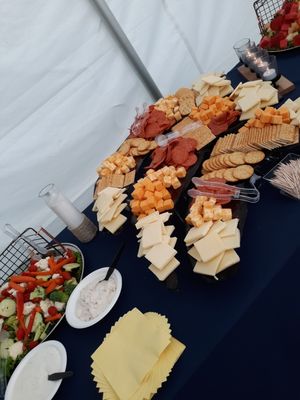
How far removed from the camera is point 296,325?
0.92m

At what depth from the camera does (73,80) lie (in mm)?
2082

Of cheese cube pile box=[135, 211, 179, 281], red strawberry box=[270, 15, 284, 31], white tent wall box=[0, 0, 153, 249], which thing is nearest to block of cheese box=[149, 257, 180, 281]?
cheese cube pile box=[135, 211, 179, 281]

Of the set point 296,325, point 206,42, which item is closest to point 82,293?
point 296,325

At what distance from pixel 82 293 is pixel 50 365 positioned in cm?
26

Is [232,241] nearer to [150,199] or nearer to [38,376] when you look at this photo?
[150,199]

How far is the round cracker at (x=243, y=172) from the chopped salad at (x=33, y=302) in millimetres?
752

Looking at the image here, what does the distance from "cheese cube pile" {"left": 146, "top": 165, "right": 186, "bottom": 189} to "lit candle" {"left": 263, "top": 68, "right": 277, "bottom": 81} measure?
2.23 feet

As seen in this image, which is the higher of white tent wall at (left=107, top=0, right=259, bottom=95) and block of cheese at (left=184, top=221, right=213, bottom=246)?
white tent wall at (left=107, top=0, right=259, bottom=95)

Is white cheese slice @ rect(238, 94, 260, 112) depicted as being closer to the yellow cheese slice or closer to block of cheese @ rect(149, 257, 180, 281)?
block of cheese @ rect(149, 257, 180, 281)

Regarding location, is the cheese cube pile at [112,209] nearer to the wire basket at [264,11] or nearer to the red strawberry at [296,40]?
the red strawberry at [296,40]

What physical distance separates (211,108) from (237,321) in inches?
40.4

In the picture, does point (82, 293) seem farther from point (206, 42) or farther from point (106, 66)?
point (206, 42)

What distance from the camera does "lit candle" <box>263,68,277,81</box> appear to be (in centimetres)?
149

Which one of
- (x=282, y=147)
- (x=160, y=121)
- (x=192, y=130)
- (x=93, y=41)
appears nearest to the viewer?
(x=282, y=147)
